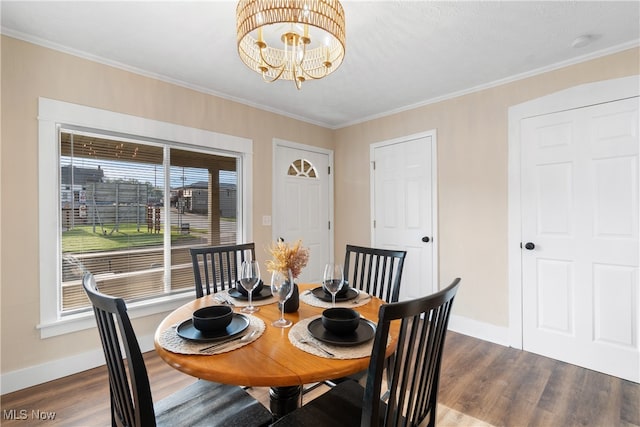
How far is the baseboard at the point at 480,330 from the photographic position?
2.76 m

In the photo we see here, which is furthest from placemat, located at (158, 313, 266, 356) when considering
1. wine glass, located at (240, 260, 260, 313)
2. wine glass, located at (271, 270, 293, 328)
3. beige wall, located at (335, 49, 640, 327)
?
beige wall, located at (335, 49, 640, 327)

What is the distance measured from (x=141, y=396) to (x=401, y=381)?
0.81m

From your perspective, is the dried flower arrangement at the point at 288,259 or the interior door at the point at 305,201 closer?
the dried flower arrangement at the point at 288,259

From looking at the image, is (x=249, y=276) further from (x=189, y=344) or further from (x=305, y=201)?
(x=305, y=201)

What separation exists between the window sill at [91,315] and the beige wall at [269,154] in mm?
68

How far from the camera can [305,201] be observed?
3.95 m

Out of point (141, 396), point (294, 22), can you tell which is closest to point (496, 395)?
point (141, 396)

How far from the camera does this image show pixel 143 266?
2.68 m

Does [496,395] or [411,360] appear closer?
[411,360]

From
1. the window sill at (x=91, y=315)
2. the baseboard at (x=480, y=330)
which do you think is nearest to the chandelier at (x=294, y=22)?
the window sill at (x=91, y=315)

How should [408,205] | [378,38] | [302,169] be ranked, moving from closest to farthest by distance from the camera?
[378,38]
[408,205]
[302,169]

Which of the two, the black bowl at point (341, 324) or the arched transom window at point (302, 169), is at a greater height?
the arched transom window at point (302, 169)

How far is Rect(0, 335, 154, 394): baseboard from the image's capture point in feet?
6.53

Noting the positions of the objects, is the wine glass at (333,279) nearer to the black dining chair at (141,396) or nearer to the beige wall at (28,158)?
the black dining chair at (141,396)
